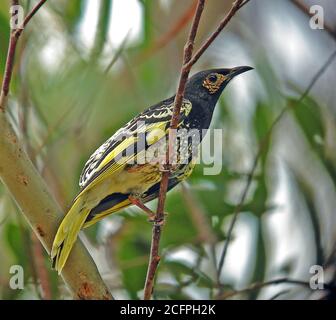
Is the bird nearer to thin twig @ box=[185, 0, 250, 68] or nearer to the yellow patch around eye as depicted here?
the yellow patch around eye

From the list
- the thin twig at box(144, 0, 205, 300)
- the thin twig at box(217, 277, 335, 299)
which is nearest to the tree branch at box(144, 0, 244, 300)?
the thin twig at box(144, 0, 205, 300)

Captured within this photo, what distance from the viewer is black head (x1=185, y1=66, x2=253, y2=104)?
107 inches

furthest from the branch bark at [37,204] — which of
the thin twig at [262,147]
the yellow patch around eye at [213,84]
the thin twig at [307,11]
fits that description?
the thin twig at [307,11]

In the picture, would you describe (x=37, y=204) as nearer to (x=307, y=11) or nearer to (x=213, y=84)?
(x=213, y=84)

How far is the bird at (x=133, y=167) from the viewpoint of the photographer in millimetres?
2350

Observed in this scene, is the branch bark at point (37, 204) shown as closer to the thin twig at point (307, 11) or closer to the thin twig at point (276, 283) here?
the thin twig at point (276, 283)

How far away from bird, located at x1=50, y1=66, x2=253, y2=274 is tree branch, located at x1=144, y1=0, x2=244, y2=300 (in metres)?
0.09
